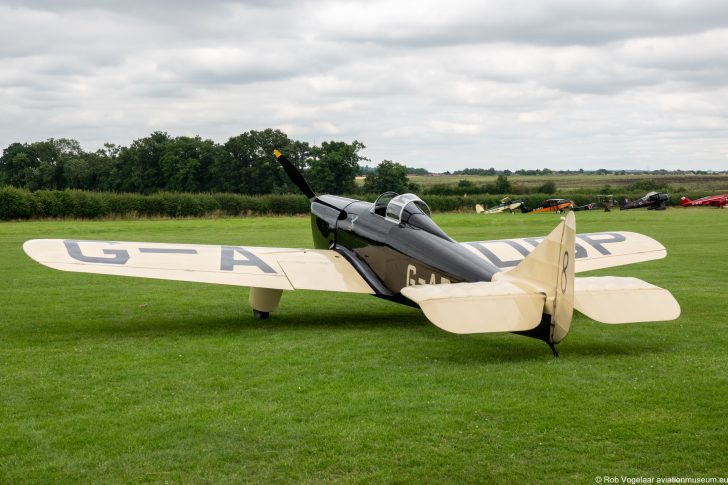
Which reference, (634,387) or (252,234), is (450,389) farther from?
(252,234)

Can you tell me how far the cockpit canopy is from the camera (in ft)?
32.0

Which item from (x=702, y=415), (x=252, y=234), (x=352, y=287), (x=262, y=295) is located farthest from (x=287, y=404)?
(x=252, y=234)

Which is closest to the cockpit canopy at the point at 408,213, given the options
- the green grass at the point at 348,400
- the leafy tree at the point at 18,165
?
the green grass at the point at 348,400

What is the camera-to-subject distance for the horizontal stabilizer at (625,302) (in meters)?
7.07

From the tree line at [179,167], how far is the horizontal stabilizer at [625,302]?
1865 inches

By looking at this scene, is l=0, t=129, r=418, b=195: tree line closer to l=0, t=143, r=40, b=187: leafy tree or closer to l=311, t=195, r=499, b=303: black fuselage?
l=0, t=143, r=40, b=187: leafy tree

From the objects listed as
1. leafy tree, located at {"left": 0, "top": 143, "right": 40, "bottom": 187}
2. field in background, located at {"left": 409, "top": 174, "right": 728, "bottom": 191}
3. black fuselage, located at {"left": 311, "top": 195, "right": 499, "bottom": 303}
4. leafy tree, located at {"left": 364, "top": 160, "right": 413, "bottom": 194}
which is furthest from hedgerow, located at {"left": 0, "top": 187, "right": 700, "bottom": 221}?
leafy tree, located at {"left": 0, "top": 143, "right": 40, "bottom": 187}

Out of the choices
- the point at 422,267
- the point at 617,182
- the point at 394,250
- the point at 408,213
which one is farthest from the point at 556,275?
the point at 617,182

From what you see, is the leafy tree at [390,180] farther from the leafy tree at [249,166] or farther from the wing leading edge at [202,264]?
the wing leading edge at [202,264]

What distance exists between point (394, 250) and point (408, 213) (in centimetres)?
54

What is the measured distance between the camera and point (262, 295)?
10516 mm

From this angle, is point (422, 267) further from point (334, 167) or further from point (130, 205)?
point (334, 167)

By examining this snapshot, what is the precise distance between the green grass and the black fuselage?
2.16ft

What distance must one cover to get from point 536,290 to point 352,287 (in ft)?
10.8
